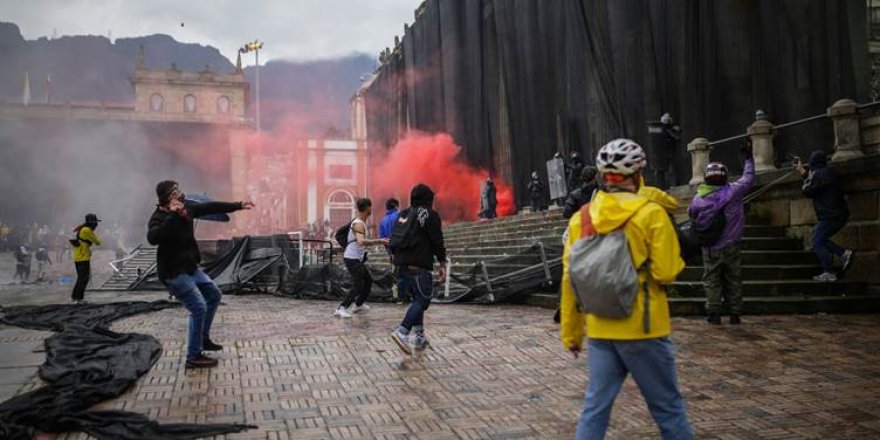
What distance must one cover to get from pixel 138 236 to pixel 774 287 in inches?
1769

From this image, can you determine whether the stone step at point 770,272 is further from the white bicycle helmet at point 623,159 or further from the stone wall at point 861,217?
the white bicycle helmet at point 623,159

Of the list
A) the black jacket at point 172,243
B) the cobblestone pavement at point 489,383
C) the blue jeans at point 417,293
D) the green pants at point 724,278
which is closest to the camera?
the cobblestone pavement at point 489,383

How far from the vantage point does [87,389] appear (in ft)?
15.2

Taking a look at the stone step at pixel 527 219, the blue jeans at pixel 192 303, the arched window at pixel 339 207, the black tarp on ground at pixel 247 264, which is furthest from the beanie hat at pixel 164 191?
the arched window at pixel 339 207

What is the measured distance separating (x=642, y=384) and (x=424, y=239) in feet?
12.6

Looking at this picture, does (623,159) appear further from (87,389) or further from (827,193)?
(827,193)

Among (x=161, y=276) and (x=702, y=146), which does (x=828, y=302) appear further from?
(x=161, y=276)

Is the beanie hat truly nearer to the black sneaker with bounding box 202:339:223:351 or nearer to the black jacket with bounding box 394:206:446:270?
the black sneaker with bounding box 202:339:223:351

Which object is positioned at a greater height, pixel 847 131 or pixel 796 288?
pixel 847 131

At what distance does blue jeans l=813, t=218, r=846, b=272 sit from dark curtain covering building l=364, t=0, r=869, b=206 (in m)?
4.79

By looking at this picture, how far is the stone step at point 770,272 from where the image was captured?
30.4ft

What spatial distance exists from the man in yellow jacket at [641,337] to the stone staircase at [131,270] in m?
16.9

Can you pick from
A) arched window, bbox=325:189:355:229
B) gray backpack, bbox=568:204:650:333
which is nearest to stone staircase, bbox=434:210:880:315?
gray backpack, bbox=568:204:650:333

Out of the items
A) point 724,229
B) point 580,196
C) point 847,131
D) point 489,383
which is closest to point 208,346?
point 489,383
